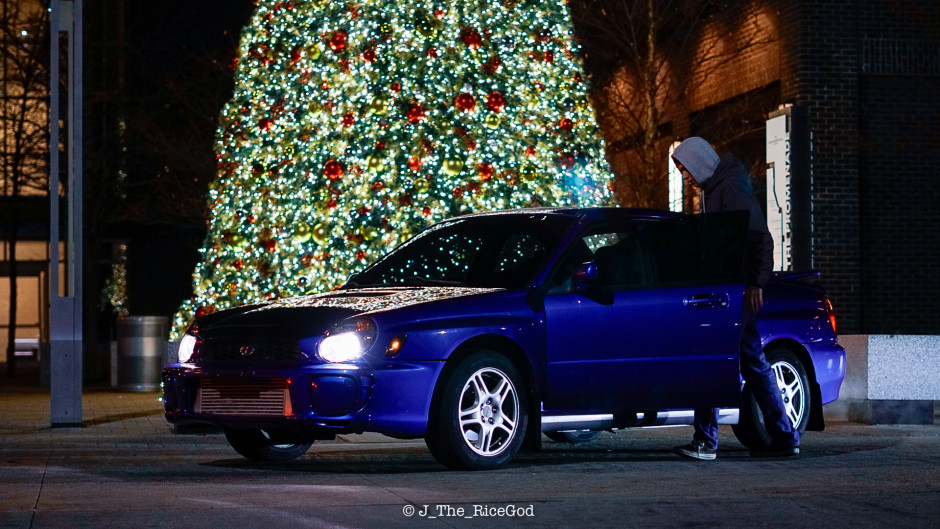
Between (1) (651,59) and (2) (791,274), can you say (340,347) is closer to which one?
(2) (791,274)

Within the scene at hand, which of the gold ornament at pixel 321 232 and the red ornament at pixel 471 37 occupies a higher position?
the red ornament at pixel 471 37

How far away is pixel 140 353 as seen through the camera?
2050cm

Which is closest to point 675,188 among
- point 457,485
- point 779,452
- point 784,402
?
point 784,402

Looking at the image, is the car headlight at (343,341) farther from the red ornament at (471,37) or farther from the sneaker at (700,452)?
the red ornament at (471,37)

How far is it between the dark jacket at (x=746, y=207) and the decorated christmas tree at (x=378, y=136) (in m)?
3.76

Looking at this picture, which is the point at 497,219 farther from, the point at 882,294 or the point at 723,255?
the point at 882,294

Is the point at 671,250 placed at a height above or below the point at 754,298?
above

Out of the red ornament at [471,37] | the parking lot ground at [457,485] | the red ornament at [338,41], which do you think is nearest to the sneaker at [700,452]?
the parking lot ground at [457,485]

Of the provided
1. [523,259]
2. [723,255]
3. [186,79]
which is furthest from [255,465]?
[186,79]

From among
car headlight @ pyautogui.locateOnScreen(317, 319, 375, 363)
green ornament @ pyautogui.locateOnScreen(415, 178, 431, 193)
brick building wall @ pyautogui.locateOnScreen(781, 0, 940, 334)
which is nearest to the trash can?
green ornament @ pyautogui.locateOnScreen(415, 178, 431, 193)

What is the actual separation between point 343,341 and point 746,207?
2.85 meters

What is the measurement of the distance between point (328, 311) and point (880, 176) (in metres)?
13.0

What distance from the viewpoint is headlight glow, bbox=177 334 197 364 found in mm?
9570

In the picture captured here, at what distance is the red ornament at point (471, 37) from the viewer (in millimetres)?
13836
